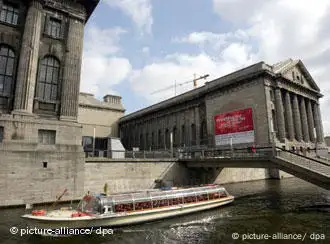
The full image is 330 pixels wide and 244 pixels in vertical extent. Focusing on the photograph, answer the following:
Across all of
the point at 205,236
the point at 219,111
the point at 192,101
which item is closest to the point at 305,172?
the point at 205,236

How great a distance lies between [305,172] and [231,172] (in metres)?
26.0

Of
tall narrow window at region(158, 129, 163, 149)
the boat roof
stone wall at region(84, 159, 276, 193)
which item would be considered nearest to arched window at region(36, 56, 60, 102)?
stone wall at region(84, 159, 276, 193)

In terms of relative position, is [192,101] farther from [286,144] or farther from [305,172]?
[305,172]

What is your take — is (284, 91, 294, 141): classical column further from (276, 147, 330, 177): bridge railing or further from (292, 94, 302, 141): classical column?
(276, 147, 330, 177): bridge railing

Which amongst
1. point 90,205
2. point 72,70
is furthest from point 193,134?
point 90,205

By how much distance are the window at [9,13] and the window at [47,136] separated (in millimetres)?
12566

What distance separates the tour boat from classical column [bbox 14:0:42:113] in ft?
44.8

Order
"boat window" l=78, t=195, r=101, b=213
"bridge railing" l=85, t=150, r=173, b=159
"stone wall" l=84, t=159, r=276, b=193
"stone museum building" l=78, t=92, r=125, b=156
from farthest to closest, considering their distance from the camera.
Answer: "stone museum building" l=78, t=92, r=125, b=156, "bridge railing" l=85, t=150, r=173, b=159, "stone wall" l=84, t=159, r=276, b=193, "boat window" l=78, t=195, r=101, b=213

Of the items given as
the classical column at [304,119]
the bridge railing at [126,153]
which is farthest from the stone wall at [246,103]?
the bridge railing at [126,153]

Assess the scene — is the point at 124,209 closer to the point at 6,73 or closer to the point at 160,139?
the point at 6,73

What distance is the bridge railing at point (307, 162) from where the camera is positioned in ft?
70.6

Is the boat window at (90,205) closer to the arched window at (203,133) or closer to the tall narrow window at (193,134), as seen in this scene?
the arched window at (203,133)

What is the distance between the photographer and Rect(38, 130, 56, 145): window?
2580cm

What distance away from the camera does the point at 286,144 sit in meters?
44.9
